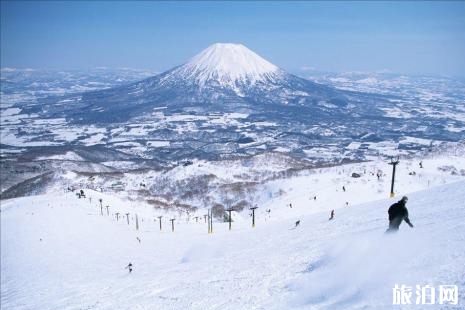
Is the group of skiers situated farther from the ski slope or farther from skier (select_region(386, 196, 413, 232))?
the ski slope

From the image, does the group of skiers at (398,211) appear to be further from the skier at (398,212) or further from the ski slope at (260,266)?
the ski slope at (260,266)

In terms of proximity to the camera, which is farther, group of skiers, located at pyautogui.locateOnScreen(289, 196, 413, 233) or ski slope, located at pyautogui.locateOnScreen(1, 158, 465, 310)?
group of skiers, located at pyautogui.locateOnScreen(289, 196, 413, 233)

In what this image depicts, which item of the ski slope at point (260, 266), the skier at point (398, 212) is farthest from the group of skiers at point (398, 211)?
the ski slope at point (260, 266)

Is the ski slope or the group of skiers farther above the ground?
the group of skiers

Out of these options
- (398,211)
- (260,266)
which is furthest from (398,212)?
(260,266)

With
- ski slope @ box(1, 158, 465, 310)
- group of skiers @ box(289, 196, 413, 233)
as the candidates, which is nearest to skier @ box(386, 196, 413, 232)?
group of skiers @ box(289, 196, 413, 233)

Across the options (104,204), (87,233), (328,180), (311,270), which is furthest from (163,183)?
(311,270)

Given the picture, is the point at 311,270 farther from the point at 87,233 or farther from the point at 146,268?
the point at 87,233

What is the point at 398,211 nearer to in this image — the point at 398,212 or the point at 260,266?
the point at 398,212
